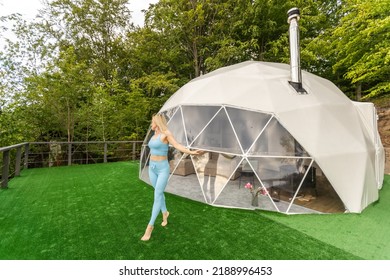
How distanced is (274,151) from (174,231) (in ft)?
8.52

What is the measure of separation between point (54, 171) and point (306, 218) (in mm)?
8720

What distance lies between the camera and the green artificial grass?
2832 mm

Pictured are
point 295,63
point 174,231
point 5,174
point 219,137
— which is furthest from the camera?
point 5,174

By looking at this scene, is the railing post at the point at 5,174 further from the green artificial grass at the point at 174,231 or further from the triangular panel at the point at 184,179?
the triangular panel at the point at 184,179

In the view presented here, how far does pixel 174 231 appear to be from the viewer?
343 centimetres

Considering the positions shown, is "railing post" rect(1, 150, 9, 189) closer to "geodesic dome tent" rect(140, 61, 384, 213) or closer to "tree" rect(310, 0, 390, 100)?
"geodesic dome tent" rect(140, 61, 384, 213)

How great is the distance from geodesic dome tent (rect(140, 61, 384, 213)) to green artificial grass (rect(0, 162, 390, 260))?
0.38 metres

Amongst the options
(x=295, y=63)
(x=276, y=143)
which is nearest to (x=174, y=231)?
(x=276, y=143)

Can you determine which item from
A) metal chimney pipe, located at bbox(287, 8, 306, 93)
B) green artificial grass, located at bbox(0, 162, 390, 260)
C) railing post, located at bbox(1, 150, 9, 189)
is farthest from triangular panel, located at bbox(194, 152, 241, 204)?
railing post, located at bbox(1, 150, 9, 189)

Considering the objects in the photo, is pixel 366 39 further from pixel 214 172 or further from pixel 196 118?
pixel 214 172

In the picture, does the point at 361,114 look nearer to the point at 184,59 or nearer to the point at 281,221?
the point at 281,221

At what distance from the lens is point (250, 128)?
15.6ft

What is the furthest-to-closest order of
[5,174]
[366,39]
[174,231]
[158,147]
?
[366,39] → [5,174] → [174,231] → [158,147]
